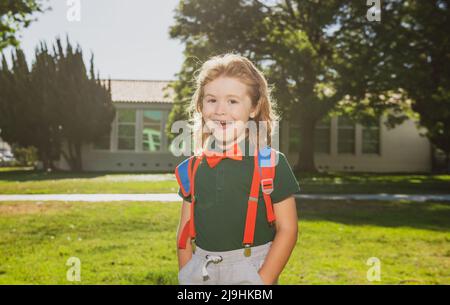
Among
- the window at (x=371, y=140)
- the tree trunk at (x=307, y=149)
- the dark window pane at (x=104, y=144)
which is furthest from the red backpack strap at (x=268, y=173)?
the window at (x=371, y=140)

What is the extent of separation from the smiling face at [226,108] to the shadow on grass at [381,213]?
7156mm

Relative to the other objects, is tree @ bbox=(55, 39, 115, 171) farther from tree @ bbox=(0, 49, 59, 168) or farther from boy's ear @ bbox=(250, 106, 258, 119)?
boy's ear @ bbox=(250, 106, 258, 119)

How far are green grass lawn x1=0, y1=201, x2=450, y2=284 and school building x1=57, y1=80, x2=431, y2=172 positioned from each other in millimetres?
18484

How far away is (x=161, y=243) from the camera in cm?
676

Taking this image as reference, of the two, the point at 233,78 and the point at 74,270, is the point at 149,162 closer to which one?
the point at 74,270

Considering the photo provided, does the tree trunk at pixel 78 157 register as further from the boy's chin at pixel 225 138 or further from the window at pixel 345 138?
the boy's chin at pixel 225 138

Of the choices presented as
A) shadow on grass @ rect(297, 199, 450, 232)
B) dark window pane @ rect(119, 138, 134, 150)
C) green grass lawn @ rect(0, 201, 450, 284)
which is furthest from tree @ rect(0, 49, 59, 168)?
shadow on grass @ rect(297, 199, 450, 232)

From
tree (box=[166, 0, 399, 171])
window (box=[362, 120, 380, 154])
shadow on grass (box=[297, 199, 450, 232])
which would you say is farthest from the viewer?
window (box=[362, 120, 380, 154])

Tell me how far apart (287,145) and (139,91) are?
34.3ft

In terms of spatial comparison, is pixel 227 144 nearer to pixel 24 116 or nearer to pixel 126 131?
pixel 24 116

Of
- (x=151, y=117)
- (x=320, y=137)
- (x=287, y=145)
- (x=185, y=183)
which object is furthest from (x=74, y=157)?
(x=185, y=183)

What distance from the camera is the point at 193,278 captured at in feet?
6.50

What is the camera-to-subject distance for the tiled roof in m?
30.1

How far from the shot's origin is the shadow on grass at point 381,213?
8992 millimetres
